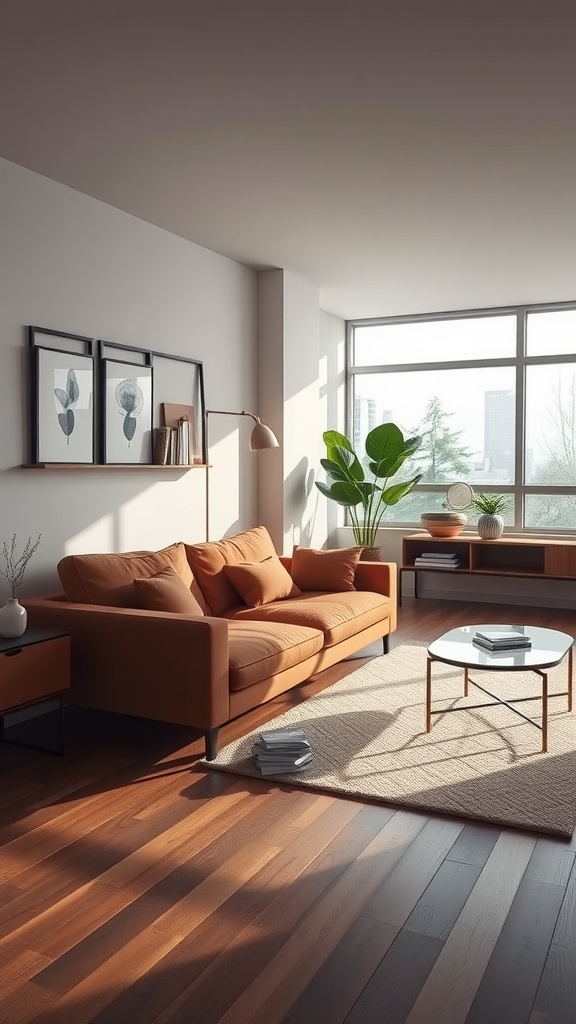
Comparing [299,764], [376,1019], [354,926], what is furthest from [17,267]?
[376,1019]

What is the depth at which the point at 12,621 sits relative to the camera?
3480 millimetres

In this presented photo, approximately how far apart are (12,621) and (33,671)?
0.23 metres

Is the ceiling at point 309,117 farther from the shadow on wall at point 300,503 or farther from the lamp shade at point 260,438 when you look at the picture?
the shadow on wall at point 300,503

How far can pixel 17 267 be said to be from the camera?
4.04 metres

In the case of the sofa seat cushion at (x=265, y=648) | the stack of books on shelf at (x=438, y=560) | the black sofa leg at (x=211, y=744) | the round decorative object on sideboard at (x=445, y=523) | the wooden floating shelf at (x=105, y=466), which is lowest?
the black sofa leg at (x=211, y=744)

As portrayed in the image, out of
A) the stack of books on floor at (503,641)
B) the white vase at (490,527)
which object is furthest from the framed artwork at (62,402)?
the white vase at (490,527)

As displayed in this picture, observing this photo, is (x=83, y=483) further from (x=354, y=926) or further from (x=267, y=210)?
(x=354, y=926)

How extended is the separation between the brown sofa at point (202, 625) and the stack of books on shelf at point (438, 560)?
1977 millimetres

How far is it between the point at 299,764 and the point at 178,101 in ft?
8.93

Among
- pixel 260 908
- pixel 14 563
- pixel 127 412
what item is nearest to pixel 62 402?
pixel 127 412

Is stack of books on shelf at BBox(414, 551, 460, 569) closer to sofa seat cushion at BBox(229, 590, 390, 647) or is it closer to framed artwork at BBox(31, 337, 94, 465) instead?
sofa seat cushion at BBox(229, 590, 390, 647)

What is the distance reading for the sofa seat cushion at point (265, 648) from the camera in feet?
11.9

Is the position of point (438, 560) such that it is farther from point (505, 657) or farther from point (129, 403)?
point (505, 657)

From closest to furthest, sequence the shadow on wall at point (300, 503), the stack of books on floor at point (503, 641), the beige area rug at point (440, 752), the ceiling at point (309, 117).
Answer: the ceiling at point (309, 117) < the beige area rug at point (440, 752) < the stack of books on floor at point (503, 641) < the shadow on wall at point (300, 503)
